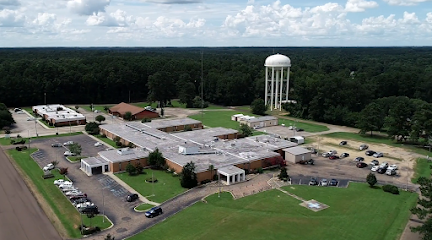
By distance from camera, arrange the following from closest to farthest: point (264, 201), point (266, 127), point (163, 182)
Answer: point (264, 201) → point (163, 182) → point (266, 127)

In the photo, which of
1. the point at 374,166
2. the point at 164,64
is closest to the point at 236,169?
the point at 374,166

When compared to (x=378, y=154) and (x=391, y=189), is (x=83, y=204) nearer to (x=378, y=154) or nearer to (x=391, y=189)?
(x=391, y=189)

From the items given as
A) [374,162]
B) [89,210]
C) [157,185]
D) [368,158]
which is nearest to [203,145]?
[157,185]

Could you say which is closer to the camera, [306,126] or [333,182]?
[333,182]

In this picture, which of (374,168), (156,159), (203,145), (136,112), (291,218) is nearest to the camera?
(291,218)

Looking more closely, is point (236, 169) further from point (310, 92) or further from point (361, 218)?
point (310, 92)

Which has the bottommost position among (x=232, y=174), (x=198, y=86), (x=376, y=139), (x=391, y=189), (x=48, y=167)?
(x=48, y=167)
